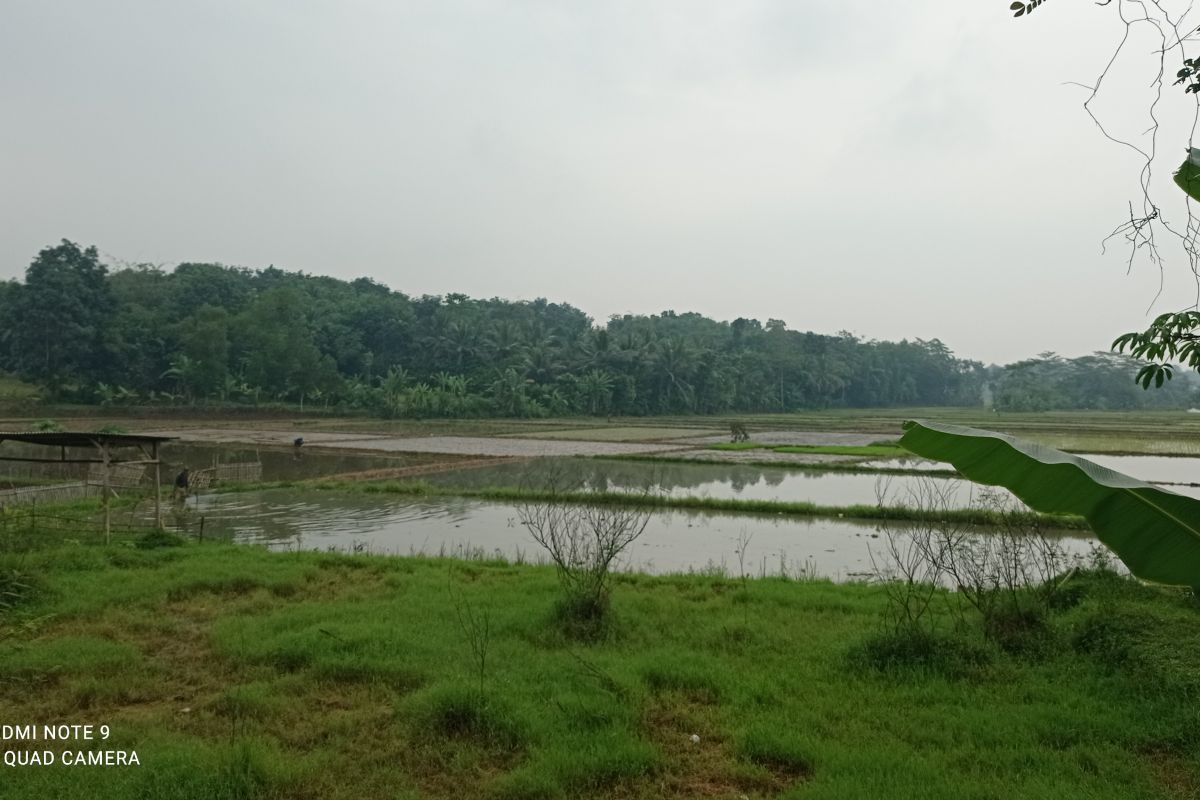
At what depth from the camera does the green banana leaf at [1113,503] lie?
2.41 m

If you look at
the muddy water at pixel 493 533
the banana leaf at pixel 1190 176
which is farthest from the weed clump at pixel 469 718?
the muddy water at pixel 493 533

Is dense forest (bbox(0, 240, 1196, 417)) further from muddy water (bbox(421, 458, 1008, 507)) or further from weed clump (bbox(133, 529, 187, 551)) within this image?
weed clump (bbox(133, 529, 187, 551))

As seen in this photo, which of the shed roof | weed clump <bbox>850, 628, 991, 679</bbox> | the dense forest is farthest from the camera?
the dense forest

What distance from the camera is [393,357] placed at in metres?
58.9

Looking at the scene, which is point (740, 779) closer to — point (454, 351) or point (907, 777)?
point (907, 777)

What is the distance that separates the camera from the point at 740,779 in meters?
3.48

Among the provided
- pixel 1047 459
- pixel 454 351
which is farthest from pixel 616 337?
pixel 1047 459

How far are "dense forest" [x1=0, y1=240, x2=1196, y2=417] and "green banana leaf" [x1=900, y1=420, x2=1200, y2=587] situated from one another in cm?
4714

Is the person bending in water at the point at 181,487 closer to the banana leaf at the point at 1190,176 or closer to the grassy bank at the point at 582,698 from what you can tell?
the grassy bank at the point at 582,698

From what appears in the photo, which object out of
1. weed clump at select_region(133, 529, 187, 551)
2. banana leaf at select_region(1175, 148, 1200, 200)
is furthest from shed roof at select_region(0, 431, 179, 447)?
banana leaf at select_region(1175, 148, 1200, 200)

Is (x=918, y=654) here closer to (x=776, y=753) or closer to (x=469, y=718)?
(x=776, y=753)

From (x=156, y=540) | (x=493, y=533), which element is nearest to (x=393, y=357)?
A: (x=493, y=533)

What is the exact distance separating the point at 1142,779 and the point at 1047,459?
6.49 feet

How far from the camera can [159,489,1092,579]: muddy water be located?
34.2 feet
